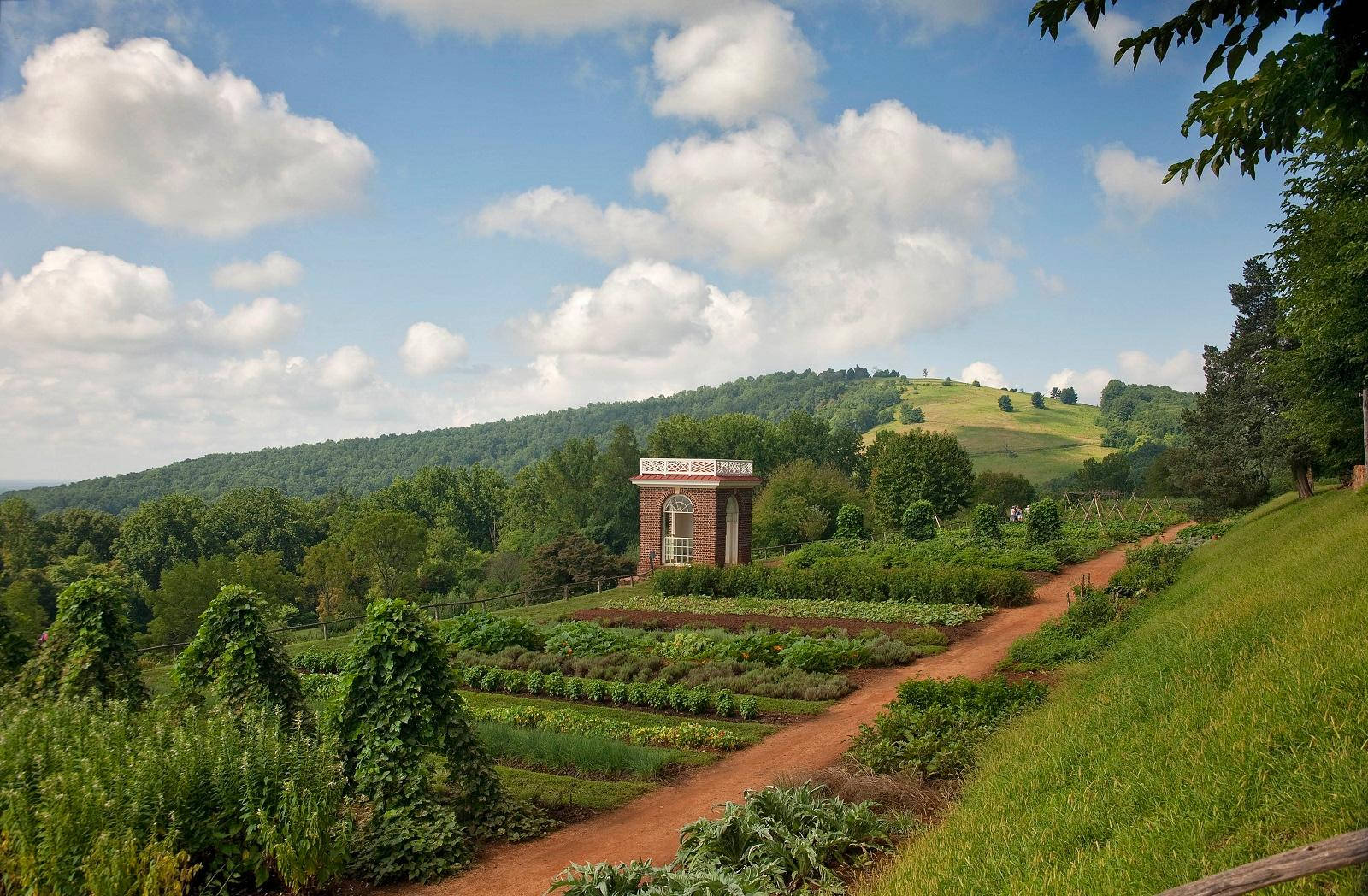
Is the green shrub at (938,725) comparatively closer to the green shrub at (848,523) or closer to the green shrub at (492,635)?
the green shrub at (492,635)

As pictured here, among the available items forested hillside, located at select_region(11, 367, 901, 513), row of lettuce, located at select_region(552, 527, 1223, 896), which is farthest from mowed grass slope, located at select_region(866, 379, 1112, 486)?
row of lettuce, located at select_region(552, 527, 1223, 896)

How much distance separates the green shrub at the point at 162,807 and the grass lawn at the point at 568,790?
221 centimetres

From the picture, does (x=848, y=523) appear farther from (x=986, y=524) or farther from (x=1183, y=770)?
(x=1183, y=770)

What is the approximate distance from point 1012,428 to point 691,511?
3611 inches

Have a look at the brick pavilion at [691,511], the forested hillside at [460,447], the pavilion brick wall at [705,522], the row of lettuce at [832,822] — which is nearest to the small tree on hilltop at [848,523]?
the pavilion brick wall at [705,522]

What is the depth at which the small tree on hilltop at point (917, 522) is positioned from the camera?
38969 millimetres

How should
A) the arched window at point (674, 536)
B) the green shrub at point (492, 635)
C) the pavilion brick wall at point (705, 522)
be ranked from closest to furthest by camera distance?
1. the green shrub at point (492, 635)
2. the pavilion brick wall at point (705, 522)
3. the arched window at point (674, 536)

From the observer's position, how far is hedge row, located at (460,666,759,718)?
13.6m

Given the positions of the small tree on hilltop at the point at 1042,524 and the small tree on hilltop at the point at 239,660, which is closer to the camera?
the small tree on hilltop at the point at 239,660

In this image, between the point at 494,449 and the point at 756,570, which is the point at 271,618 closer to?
the point at 756,570

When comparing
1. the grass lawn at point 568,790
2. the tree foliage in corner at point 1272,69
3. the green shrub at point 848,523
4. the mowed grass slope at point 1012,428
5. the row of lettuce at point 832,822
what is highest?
the mowed grass slope at point 1012,428

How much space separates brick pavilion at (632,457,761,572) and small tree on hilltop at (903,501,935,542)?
8.31m

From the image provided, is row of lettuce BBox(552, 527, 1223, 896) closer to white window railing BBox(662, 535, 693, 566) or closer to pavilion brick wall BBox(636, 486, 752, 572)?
pavilion brick wall BBox(636, 486, 752, 572)

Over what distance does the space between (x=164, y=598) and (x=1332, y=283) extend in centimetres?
4734
